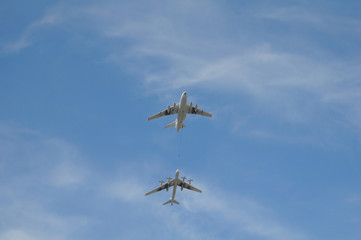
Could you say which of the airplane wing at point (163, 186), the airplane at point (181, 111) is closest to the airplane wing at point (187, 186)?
the airplane wing at point (163, 186)

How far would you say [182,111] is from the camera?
13425 cm

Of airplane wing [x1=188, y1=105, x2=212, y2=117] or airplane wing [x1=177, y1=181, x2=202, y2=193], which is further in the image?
airplane wing [x1=177, y1=181, x2=202, y2=193]

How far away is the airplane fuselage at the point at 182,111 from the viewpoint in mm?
130000

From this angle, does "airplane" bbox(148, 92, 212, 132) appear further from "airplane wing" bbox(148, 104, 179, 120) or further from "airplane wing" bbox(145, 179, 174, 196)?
"airplane wing" bbox(145, 179, 174, 196)

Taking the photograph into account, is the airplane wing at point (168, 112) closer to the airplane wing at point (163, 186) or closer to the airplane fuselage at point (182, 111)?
the airplane fuselage at point (182, 111)

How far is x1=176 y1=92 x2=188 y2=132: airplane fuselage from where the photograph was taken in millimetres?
130000

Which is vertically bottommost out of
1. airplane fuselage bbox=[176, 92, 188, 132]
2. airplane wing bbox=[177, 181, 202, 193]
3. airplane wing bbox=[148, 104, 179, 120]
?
airplane wing bbox=[177, 181, 202, 193]

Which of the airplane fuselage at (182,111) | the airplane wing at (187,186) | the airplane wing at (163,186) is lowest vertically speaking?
the airplane wing at (163,186)

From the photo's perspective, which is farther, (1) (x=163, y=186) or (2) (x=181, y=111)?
(1) (x=163, y=186)

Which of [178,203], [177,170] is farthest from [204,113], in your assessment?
[178,203]

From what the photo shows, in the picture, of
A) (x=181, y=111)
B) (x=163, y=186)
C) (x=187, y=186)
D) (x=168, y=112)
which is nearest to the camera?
(x=181, y=111)

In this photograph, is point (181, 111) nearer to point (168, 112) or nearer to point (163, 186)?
point (168, 112)

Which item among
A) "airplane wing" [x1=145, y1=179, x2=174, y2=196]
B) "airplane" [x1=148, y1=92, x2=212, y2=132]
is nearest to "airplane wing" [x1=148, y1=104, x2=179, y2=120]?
"airplane" [x1=148, y1=92, x2=212, y2=132]

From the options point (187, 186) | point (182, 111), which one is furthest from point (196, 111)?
point (187, 186)
